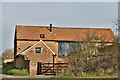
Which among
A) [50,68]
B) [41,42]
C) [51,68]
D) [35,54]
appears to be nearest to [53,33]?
[41,42]

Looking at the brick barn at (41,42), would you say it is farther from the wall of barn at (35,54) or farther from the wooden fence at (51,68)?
the wooden fence at (51,68)

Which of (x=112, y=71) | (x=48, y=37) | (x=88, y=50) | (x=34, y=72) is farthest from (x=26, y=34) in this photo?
(x=112, y=71)

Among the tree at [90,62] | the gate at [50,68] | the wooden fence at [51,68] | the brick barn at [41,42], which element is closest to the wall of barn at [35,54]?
the brick barn at [41,42]

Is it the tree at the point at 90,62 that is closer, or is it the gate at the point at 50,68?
the tree at the point at 90,62

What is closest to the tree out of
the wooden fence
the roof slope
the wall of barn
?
the wooden fence

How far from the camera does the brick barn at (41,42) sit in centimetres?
4456

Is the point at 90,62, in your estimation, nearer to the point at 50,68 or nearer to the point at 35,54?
the point at 50,68

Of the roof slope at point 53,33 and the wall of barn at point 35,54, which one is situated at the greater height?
the roof slope at point 53,33

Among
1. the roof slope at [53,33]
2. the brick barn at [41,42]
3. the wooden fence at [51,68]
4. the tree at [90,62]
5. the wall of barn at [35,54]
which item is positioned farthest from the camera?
the roof slope at [53,33]

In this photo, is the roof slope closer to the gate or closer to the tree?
the gate

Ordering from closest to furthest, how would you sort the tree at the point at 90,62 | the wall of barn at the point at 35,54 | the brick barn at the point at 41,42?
the tree at the point at 90,62 < the wall of barn at the point at 35,54 < the brick barn at the point at 41,42

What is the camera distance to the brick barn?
44.6m

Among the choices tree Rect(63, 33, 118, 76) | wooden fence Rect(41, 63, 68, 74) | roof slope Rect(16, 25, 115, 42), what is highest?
roof slope Rect(16, 25, 115, 42)

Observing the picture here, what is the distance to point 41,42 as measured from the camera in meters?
47.1
